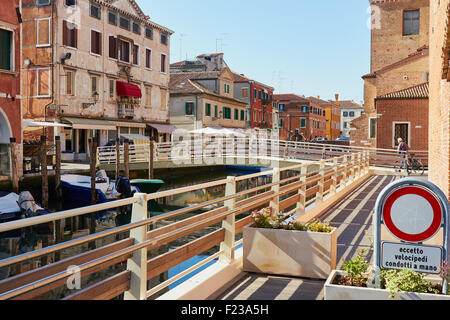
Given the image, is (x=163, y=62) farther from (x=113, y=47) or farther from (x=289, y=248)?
(x=289, y=248)

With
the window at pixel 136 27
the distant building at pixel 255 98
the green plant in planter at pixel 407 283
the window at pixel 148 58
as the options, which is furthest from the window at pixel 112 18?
the green plant in planter at pixel 407 283

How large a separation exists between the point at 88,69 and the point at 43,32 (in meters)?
3.65

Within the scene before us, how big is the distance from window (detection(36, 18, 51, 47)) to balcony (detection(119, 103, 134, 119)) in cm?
718

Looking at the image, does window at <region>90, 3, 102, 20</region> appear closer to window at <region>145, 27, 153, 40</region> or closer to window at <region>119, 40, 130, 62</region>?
window at <region>119, 40, 130, 62</region>

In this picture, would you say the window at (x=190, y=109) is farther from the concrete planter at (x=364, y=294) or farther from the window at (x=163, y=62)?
the concrete planter at (x=364, y=294)

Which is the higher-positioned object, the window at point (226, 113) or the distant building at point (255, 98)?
the distant building at point (255, 98)

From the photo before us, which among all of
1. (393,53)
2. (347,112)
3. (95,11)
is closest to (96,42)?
(95,11)

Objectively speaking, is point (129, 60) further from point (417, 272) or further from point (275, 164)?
point (417, 272)

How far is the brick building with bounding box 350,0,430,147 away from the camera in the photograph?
117 feet

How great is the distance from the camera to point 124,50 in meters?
38.7

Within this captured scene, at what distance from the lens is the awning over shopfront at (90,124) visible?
105 ft

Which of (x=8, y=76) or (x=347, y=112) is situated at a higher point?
(x=347, y=112)

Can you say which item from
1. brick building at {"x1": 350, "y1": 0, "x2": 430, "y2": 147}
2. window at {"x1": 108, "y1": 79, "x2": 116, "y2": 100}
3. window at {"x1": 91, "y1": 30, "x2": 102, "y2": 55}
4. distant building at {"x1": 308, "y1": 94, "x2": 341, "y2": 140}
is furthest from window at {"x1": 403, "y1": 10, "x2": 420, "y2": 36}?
distant building at {"x1": 308, "y1": 94, "x2": 341, "y2": 140}
